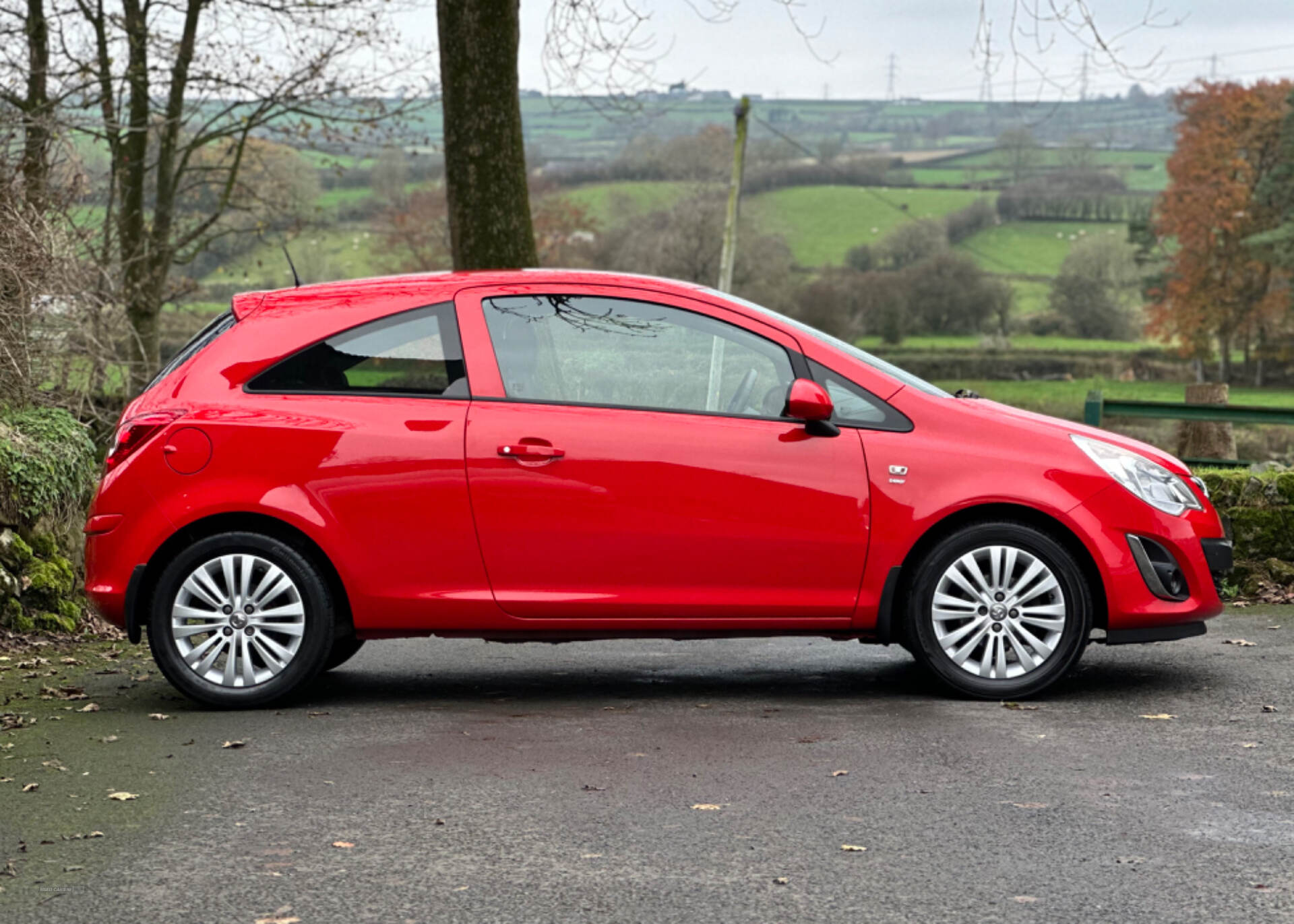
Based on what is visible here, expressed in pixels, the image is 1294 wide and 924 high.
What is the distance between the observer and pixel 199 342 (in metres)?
7.06

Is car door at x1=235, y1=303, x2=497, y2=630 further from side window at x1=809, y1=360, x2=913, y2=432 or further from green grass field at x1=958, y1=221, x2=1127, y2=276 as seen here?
green grass field at x1=958, y1=221, x2=1127, y2=276

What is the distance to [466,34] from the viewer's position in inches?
503

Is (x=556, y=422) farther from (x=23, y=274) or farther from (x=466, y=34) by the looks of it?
(x=466, y=34)

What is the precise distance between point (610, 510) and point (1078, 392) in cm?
7141

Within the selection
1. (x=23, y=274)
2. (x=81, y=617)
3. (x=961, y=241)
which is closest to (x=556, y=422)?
(x=81, y=617)

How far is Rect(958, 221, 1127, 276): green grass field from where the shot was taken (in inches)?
4247

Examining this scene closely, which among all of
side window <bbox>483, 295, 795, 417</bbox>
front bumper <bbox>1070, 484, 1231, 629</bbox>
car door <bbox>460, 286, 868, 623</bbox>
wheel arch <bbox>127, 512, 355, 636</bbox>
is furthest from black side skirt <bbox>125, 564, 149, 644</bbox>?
front bumper <bbox>1070, 484, 1231, 629</bbox>

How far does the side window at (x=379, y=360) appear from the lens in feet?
22.6

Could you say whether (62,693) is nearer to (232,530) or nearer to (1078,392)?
(232,530)

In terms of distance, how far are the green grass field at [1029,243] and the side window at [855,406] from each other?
100 m

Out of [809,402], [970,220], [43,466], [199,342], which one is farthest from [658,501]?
[970,220]

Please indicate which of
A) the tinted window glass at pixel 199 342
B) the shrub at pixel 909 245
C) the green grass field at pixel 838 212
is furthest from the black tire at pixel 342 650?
the shrub at pixel 909 245

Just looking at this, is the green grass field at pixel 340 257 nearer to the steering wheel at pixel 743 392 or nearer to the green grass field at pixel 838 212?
the green grass field at pixel 838 212

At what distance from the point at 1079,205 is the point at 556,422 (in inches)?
4639
